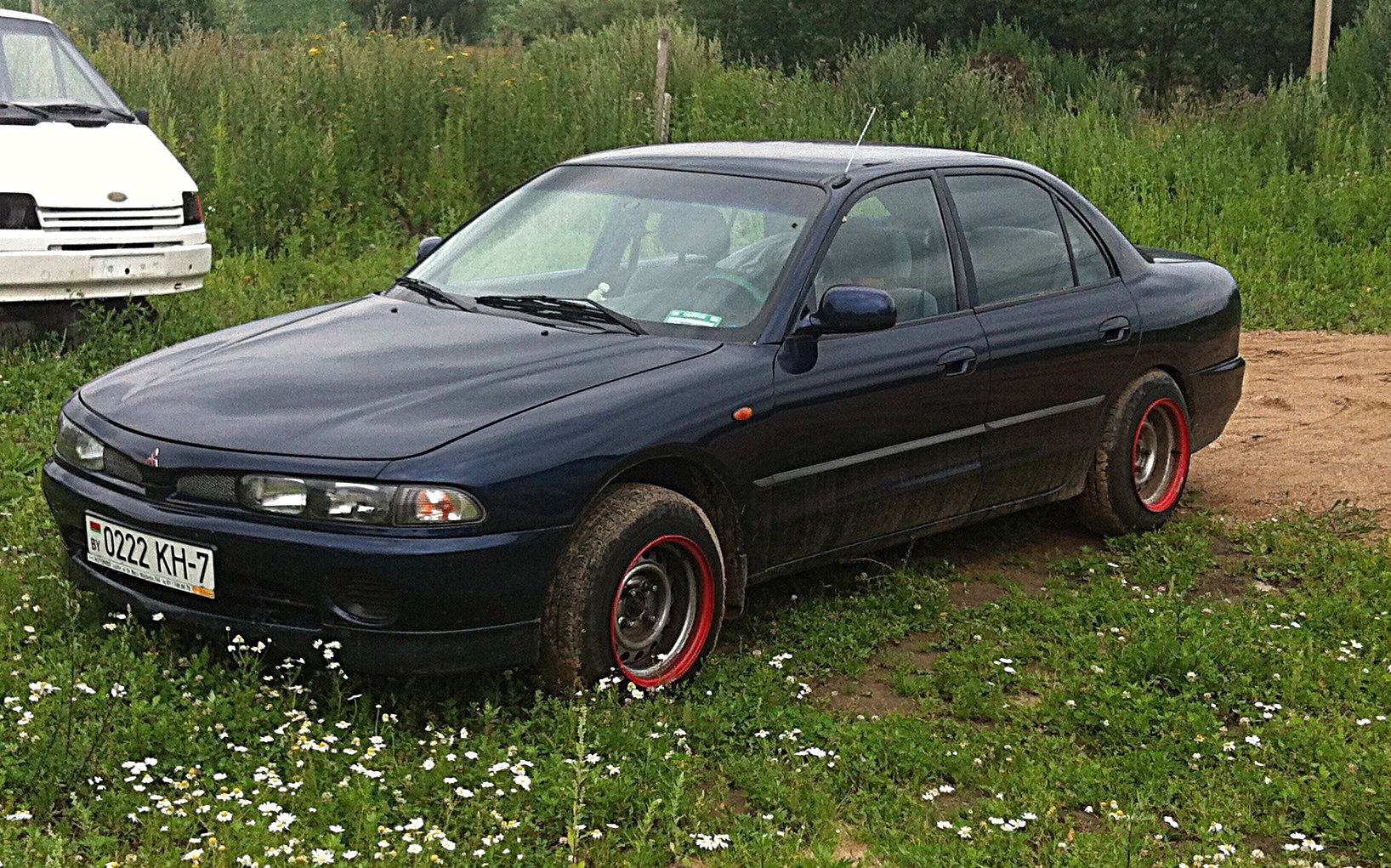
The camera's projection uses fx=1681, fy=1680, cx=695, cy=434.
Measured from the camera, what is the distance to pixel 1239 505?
7.77 metres

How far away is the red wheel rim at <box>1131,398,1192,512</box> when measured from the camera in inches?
288

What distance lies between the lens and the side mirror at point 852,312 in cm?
542

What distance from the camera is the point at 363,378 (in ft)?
16.2

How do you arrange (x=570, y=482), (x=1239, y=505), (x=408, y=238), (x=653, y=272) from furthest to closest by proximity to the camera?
(x=408, y=238) < (x=1239, y=505) < (x=653, y=272) < (x=570, y=482)

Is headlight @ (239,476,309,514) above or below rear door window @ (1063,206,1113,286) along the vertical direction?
below

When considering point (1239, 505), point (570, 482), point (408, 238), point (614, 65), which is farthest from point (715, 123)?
point (570, 482)

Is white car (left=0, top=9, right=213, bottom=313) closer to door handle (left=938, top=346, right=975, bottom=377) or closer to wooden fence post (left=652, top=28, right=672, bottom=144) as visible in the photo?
door handle (left=938, top=346, right=975, bottom=377)

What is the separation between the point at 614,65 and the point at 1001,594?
37.1 ft

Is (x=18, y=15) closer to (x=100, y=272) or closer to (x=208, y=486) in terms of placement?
(x=100, y=272)

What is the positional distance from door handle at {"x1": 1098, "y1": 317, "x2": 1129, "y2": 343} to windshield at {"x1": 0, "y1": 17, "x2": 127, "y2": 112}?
638 centimetres

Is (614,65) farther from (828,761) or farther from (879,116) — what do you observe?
(828,761)

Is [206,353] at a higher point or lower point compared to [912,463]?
higher

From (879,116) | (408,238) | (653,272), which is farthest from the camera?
(879,116)

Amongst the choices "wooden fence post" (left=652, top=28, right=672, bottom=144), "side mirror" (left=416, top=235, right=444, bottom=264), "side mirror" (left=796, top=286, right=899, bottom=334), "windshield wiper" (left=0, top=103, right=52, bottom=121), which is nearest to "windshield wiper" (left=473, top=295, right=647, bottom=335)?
"side mirror" (left=796, top=286, right=899, bottom=334)
